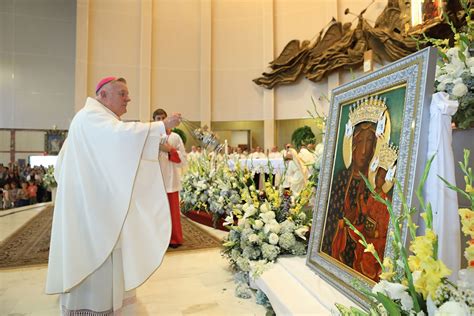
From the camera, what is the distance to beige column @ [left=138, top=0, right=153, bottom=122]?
1376cm

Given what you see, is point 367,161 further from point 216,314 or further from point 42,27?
point 42,27

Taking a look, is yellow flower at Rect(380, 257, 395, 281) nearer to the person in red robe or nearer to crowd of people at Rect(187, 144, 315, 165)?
crowd of people at Rect(187, 144, 315, 165)

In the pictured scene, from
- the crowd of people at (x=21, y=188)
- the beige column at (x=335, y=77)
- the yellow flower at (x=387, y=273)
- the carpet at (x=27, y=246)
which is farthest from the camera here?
the beige column at (x=335, y=77)

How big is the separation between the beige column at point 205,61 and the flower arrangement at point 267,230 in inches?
452

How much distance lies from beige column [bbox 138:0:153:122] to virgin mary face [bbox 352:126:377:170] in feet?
41.5

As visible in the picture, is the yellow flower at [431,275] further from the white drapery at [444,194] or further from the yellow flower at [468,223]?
the white drapery at [444,194]

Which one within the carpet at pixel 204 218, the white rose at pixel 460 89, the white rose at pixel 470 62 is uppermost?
the white rose at pixel 470 62

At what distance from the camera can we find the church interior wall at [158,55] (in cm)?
1340

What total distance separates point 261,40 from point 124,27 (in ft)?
18.9

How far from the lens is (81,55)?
43.0 ft

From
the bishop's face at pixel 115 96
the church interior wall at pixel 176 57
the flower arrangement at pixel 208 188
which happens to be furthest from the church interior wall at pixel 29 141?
the bishop's face at pixel 115 96

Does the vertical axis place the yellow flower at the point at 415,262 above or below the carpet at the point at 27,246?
above

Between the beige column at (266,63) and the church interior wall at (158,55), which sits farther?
the beige column at (266,63)

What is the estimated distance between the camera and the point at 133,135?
8.08ft
